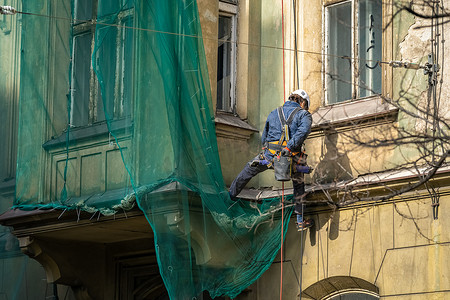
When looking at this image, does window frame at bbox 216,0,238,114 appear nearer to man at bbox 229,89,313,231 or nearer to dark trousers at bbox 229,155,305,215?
man at bbox 229,89,313,231

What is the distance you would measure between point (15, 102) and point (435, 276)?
6.62 meters

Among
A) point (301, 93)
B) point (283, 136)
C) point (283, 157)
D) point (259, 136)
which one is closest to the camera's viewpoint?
point (283, 157)

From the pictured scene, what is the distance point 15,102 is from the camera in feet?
49.4

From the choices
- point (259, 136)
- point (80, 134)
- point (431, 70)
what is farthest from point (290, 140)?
point (80, 134)

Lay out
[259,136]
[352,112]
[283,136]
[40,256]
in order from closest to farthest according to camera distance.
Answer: [283,136] → [352,112] → [259,136] → [40,256]

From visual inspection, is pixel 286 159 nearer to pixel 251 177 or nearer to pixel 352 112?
pixel 251 177

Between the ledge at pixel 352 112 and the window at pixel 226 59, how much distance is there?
4.25 ft

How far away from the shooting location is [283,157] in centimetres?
1235

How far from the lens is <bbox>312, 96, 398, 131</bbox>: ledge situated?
1262 centimetres

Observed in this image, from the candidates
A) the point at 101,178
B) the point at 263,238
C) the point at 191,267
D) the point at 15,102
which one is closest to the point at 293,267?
the point at 263,238

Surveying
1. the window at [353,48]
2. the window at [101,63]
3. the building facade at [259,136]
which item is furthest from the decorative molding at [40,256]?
the window at [353,48]

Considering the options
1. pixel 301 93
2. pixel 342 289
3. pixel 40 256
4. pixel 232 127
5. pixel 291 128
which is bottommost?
pixel 342 289

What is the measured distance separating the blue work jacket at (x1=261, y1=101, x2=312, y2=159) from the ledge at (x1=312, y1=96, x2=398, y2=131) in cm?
50

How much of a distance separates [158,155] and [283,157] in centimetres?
149
